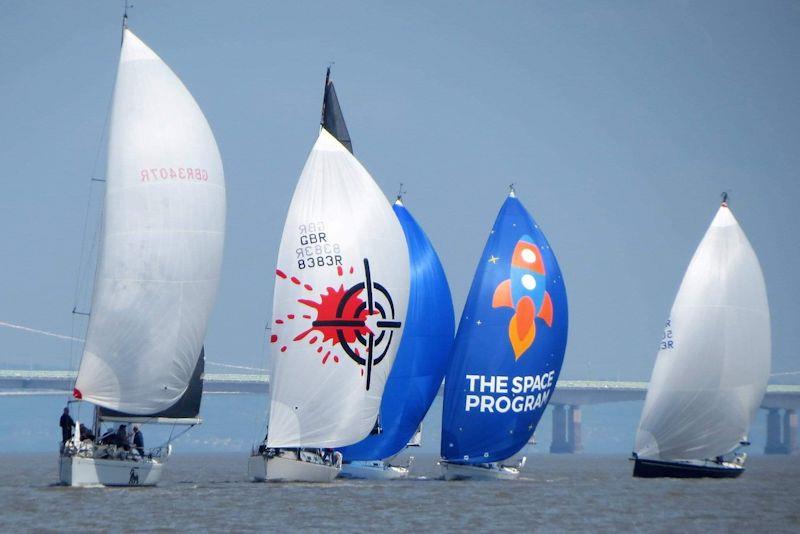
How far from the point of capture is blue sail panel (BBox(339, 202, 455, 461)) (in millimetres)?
→ 43844

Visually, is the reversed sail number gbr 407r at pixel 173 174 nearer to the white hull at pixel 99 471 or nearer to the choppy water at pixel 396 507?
the white hull at pixel 99 471

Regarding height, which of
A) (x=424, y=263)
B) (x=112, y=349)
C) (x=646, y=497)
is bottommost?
(x=646, y=497)

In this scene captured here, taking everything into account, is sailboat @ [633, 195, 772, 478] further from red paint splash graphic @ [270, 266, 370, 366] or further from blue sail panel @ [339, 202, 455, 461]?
red paint splash graphic @ [270, 266, 370, 366]

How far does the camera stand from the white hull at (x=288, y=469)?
38656 millimetres

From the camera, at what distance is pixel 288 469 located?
3872cm

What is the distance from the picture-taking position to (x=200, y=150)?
118 ft

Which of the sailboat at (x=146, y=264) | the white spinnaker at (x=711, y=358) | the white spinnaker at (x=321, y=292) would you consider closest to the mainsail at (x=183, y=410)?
the sailboat at (x=146, y=264)

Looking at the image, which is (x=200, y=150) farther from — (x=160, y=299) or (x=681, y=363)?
(x=681, y=363)

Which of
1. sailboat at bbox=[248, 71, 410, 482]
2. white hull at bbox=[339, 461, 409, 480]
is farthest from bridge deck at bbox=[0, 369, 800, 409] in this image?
sailboat at bbox=[248, 71, 410, 482]

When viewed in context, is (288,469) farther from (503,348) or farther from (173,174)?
(173,174)

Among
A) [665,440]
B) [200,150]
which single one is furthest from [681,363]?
[200,150]

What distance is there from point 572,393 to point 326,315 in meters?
103

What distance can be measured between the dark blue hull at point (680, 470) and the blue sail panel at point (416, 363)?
23.2ft

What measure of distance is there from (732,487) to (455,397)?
8.37 metres
